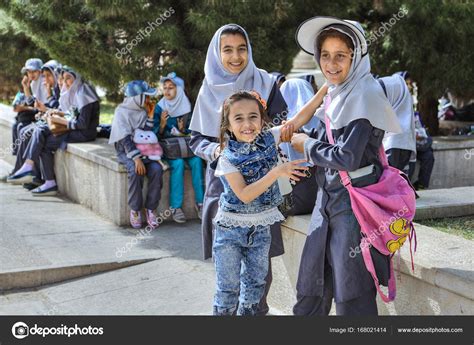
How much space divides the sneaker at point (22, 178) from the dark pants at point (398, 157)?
15.7 feet

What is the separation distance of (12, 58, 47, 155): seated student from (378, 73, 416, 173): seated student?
5176mm

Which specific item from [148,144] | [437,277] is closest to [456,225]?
[437,277]

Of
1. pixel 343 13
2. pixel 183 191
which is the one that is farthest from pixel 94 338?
pixel 343 13

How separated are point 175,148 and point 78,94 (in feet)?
6.77

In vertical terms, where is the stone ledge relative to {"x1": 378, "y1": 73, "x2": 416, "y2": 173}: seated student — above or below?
below

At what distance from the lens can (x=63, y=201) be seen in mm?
8695

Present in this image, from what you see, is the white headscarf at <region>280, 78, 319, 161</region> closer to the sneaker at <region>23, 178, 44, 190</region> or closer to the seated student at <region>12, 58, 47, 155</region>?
the sneaker at <region>23, 178, 44, 190</region>

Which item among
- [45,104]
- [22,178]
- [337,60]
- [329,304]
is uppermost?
[337,60]

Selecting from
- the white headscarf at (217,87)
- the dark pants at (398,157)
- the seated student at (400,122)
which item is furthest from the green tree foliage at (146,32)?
the white headscarf at (217,87)

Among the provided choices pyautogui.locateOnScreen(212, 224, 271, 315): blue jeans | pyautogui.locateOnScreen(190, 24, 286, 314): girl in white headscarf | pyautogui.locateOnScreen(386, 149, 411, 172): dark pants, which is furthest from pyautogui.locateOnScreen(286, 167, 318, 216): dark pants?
pyautogui.locateOnScreen(386, 149, 411, 172): dark pants

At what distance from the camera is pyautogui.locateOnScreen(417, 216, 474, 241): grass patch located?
4796 millimetres

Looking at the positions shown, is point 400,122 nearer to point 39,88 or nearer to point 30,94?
point 39,88

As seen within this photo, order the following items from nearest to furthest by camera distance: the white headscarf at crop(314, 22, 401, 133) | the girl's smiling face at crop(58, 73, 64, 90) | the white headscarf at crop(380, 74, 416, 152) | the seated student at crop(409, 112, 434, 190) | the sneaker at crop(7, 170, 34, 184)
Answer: the white headscarf at crop(314, 22, 401, 133)
the white headscarf at crop(380, 74, 416, 152)
the seated student at crop(409, 112, 434, 190)
the girl's smiling face at crop(58, 73, 64, 90)
the sneaker at crop(7, 170, 34, 184)

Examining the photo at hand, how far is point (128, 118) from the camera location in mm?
7363
